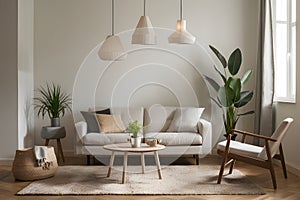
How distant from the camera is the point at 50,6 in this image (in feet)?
23.4

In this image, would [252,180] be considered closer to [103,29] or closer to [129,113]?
[129,113]

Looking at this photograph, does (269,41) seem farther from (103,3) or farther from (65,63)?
(65,63)

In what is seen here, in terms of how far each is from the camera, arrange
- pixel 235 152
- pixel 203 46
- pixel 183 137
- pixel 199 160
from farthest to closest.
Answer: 1. pixel 203 46
2. pixel 199 160
3. pixel 183 137
4. pixel 235 152

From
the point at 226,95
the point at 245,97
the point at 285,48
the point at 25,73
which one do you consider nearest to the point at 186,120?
the point at 226,95

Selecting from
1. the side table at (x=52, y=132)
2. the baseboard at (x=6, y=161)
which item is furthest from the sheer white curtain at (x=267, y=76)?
the baseboard at (x=6, y=161)

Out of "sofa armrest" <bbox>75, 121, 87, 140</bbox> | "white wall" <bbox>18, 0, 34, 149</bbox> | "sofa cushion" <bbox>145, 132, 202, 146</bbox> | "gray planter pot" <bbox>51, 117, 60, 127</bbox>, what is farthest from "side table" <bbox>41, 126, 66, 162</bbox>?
"sofa cushion" <bbox>145, 132, 202, 146</bbox>

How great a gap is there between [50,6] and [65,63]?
909 mm

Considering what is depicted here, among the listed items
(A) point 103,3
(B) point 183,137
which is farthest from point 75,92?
(B) point 183,137

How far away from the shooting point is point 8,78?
248 inches

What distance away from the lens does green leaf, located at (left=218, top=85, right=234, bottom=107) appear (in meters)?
6.68

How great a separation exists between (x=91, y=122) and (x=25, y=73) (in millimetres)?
1204

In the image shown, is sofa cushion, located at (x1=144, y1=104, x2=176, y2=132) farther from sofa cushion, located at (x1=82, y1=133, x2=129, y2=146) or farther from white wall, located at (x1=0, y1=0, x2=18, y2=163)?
white wall, located at (x1=0, y1=0, x2=18, y2=163)

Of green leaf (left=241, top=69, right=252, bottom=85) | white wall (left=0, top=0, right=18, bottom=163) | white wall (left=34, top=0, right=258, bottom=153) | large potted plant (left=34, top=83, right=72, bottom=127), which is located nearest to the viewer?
white wall (left=0, top=0, right=18, bottom=163)

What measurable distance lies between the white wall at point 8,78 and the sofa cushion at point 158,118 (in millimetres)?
1898
